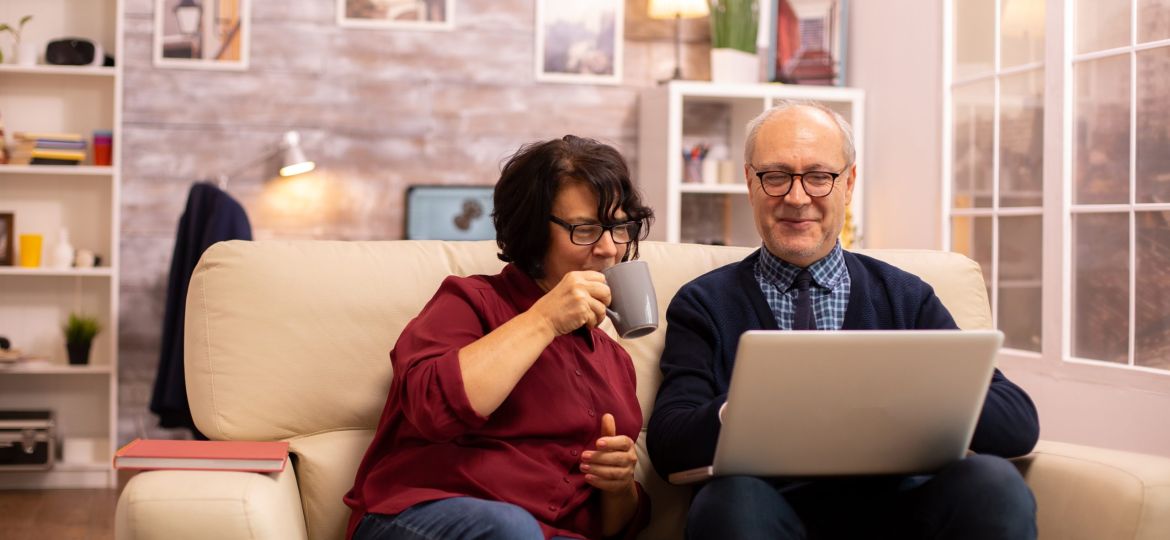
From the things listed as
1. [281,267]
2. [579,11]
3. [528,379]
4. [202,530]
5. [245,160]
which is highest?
[579,11]

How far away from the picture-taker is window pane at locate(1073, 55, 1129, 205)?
309 cm

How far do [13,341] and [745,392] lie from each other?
3.75 m

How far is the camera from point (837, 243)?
2.07 metres

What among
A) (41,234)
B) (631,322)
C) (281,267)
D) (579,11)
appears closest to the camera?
(631,322)

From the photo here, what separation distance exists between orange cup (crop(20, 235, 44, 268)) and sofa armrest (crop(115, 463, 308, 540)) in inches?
119

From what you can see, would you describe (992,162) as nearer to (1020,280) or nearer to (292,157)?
(1020,280)

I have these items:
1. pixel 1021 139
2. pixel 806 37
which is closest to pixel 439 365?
pixel 1021 139

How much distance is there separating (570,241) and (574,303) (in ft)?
0.61

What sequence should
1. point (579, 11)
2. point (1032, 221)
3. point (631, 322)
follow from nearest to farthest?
point (631, 322)
point (1032, 221)
point (579, 11)

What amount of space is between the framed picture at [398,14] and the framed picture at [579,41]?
1.26 feet

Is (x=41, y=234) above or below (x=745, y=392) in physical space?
above

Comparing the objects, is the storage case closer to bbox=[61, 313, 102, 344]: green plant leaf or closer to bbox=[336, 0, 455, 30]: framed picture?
bbox=[61, 313, 102, 344]: green plant leaf

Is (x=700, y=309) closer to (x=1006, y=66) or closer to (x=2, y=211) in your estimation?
(x=1006, y=66)

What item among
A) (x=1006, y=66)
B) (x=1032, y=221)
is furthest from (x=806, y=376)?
(x=1006, y=66)
